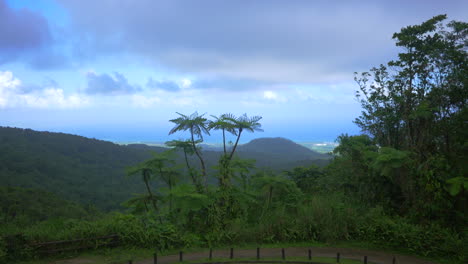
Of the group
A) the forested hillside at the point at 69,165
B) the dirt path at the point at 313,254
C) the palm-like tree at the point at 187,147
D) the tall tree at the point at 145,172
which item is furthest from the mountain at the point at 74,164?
the dirt path at the point at 313,254

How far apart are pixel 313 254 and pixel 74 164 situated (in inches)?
2481

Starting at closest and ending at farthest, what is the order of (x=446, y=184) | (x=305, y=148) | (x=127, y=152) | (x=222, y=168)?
(x=446, y=184)
(x=222, y=168)
(x=127, y=152)
(x=305, y=148)

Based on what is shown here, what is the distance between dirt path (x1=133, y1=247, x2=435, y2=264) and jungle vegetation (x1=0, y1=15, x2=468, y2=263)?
0.46m

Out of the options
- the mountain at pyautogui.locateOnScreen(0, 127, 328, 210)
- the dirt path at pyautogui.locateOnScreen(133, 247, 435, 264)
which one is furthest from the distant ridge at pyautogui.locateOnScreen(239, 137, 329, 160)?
the dirt path at pyautogui.locateOnScreen(133, 247, 435, 264)

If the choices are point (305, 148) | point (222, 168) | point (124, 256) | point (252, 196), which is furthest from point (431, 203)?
point (305, 148)

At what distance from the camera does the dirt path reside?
24.2 ft

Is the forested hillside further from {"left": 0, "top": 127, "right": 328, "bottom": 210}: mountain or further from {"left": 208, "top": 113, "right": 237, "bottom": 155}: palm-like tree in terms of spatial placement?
{"left": 208, "top": 113, "right": 237, "bottom": 155}: palm-like tree

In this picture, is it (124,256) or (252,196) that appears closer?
(124,256)

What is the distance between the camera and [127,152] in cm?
7212

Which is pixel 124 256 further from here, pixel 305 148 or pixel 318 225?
pixel 305 148

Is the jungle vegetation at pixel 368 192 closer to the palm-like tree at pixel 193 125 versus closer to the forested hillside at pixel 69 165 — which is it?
the palm-like tree at pixel 193 125

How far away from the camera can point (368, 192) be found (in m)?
10.7

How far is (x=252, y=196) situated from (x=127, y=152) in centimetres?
6711

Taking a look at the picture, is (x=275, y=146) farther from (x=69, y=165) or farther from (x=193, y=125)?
(x=193, y=125)
